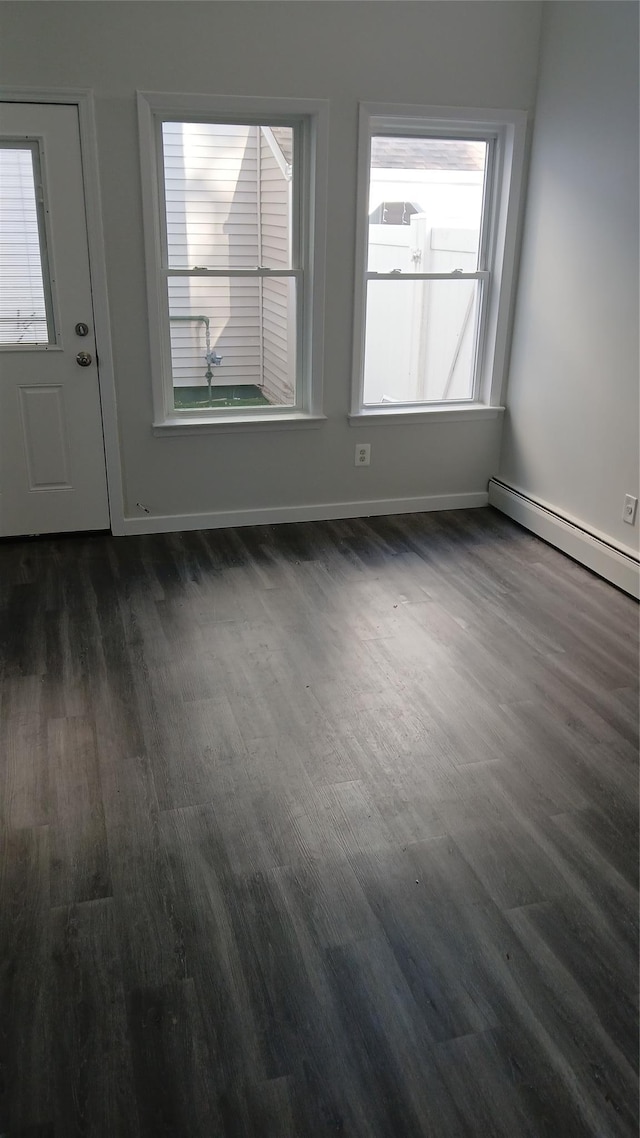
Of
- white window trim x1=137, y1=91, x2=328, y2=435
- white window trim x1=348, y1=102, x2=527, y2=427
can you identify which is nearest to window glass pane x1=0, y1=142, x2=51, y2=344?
white window trim x1=137, y1=91, x2=328, y2=435

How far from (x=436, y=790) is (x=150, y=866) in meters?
0.82

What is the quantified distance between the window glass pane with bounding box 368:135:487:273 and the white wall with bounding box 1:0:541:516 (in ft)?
0.68

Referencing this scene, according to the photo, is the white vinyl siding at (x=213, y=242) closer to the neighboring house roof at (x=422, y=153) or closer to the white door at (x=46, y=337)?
the neighboring house roof at (x=422, y=153)

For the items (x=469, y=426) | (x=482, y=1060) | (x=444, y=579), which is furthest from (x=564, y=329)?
(x=482, y=1060)

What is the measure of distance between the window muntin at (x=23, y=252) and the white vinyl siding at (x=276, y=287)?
3.39 feet

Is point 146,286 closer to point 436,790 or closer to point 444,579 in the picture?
point 444,579

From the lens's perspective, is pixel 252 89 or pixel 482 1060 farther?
pixel 252 89

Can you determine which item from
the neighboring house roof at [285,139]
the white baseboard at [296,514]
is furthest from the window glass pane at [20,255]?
the neighboring house roof at [285,139]

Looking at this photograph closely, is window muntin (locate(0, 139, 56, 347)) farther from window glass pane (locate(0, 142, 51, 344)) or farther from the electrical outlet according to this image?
the electrical outlet

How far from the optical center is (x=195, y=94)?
3740 millimetres

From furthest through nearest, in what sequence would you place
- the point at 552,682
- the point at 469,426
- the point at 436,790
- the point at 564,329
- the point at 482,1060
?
the point at 469,426 < the point at 564,329 < the point at 552,682 < the point at 436,790 < the point at 482,1060

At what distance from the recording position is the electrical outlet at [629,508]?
3.71m

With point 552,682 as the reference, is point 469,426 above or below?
above

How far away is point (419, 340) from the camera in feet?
14.9
